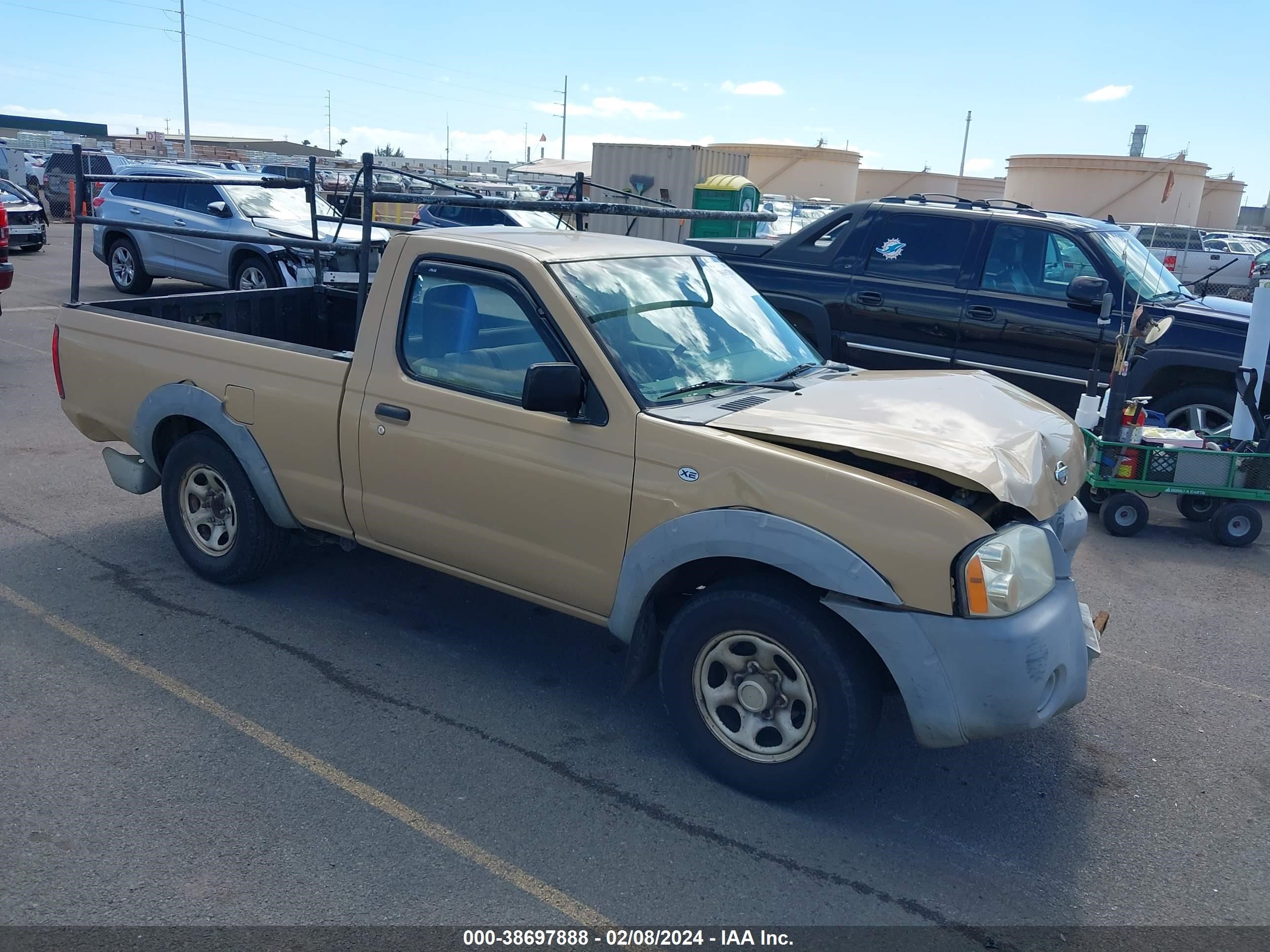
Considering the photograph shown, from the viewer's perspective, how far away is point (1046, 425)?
4117 mm

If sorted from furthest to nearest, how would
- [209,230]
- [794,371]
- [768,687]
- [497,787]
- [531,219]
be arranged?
[531,219] → [209,230] → [794,371] → [497,787] → [768,687]

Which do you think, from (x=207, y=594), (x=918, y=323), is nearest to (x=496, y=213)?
(x=918, y=323)

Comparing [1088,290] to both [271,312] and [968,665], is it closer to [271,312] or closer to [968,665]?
[968,665]

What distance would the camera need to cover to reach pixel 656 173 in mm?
17969

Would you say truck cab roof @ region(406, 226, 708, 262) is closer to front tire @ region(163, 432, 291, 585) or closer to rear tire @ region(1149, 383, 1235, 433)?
front tire @ region(163, 432, 291, 585)

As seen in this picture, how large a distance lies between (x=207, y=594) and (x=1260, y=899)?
468cm

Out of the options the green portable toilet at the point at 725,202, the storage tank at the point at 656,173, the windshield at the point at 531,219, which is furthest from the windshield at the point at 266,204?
the green portable toilet at the point at 725,202

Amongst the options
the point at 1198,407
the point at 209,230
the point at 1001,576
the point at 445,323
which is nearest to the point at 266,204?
the point at 209,230

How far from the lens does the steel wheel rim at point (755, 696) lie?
11.6 ft

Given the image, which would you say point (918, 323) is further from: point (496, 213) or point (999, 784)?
point (496, 213)

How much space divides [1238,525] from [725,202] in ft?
33.3

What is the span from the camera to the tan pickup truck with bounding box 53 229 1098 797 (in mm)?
3312

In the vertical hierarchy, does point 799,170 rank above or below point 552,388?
above

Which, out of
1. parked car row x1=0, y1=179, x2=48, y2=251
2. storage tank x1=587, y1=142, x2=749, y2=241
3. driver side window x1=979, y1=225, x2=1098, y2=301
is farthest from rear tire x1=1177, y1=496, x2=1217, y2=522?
parked car row x1=0, y1=179, x2=48, y2=251
